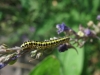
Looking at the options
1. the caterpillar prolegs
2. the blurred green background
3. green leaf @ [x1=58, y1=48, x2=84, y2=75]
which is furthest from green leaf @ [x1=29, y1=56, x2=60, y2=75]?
green leaf @ [x1=58, y1=48, x2=84, y2=75]

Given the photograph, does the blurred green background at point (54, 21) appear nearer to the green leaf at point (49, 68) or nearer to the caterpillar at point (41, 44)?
the green leaf at point (49, 68)

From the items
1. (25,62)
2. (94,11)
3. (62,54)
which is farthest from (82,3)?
(25,62)

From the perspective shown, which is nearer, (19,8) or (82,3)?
(82,3)

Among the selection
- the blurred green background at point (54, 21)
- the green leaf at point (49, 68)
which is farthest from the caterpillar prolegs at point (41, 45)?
the blurred green background at point (54, 21)

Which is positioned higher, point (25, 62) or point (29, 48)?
point (25, 62)

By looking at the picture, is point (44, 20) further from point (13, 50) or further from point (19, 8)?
point (13, 50)
